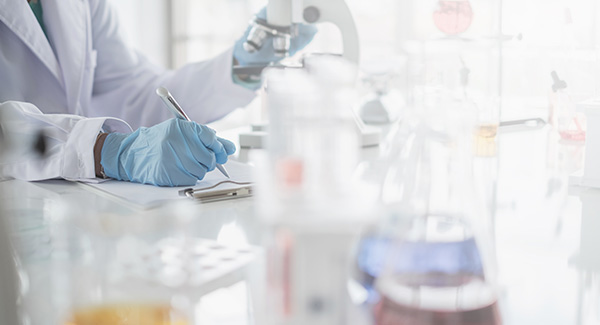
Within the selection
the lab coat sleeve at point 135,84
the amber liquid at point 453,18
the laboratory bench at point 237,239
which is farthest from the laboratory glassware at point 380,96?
the laboratory bench at point 237,239

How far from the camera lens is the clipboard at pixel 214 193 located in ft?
3.45

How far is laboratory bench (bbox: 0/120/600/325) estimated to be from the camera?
0.43m

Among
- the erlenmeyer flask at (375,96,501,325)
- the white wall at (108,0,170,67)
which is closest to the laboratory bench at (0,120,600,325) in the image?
the erlenmeyer flask at (375,96,501,325)

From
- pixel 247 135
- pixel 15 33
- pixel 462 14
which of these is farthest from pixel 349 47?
pixel 15 33

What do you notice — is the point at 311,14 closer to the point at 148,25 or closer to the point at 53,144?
the point at 53,144

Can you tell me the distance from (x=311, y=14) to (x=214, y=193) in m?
0.66

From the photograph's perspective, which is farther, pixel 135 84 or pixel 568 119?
pixel 135 84

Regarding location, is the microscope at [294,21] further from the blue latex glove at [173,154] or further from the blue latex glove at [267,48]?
the blue latex glove at [173,154]

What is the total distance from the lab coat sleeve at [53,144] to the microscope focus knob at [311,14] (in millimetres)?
535

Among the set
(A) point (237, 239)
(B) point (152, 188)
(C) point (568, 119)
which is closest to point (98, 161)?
(B) point (152, 188)

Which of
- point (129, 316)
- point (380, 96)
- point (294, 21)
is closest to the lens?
point (129, 316)

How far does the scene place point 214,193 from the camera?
107cm

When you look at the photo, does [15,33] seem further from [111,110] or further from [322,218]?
[322,218]

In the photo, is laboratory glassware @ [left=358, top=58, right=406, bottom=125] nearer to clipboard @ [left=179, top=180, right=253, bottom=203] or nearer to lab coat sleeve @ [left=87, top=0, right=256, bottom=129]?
lab coat sleeve @ [left=87, top=0, right=256, bottom=129]
